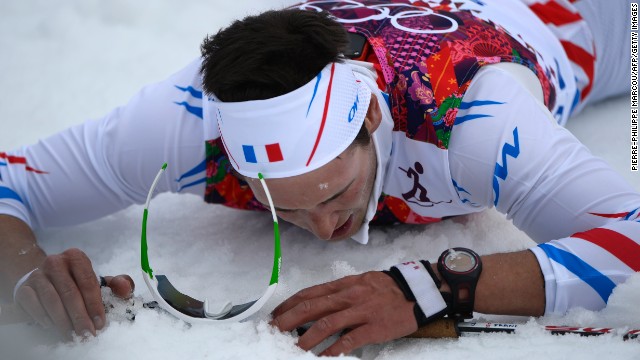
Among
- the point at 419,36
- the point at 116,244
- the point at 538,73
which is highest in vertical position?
the point at 419,36

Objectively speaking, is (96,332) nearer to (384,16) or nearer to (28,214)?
(28,214)

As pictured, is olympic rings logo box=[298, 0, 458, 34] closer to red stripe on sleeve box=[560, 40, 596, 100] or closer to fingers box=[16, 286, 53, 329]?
red stripe on sleeve box=[560, 40, 596, 100]

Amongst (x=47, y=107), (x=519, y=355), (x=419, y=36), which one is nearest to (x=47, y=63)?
(x=47, y=107)

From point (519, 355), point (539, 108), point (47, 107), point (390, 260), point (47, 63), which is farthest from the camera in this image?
point (47, 63)

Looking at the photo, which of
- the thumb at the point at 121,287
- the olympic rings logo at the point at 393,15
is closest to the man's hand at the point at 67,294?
the thumb at the point at 121,287

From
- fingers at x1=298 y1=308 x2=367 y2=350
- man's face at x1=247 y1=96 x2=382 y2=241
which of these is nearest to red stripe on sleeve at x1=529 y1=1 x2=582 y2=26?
man's face at x1=247 y1=96 x2=382 y2=241

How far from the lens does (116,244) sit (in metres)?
2.08

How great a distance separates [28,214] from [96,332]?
26.4 inches

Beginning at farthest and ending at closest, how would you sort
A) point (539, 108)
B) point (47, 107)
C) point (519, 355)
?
point (47, 107)
point (539, 108)
point (519, 355)

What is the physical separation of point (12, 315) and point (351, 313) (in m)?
0.63

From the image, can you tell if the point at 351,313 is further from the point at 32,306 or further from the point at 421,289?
the point at 32,306

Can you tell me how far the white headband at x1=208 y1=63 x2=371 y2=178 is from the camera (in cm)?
146

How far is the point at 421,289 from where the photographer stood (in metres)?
1.43

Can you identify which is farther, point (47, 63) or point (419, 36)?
point (47, 63)
